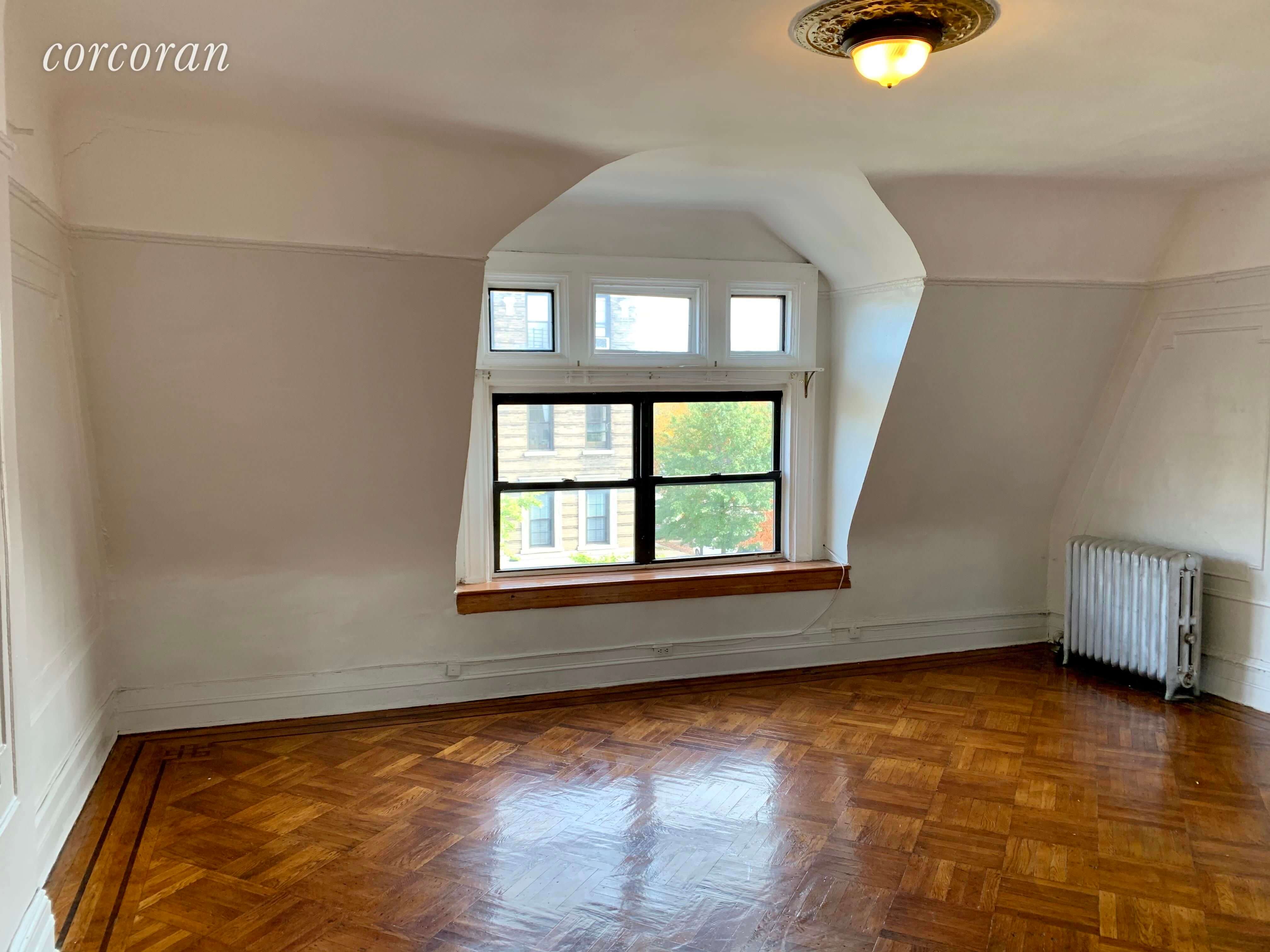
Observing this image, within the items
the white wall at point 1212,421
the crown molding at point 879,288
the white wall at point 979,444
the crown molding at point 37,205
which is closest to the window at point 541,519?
the white wall at point 979,444

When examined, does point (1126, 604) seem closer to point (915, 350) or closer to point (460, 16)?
point (915, 350)

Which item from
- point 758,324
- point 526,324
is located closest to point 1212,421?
point 758,324

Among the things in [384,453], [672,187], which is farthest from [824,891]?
[672,187]

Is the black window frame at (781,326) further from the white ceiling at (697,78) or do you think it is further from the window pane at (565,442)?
the white ceiling at (697,78)

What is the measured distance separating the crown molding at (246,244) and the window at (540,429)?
1109mm

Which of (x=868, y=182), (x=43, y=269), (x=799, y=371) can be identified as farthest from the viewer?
(x=799, y=371)

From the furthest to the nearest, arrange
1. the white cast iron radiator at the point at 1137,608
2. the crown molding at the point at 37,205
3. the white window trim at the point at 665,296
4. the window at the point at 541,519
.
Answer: the window at the point at 541,519 < the white window trim at the point at 665,296 < the white cast iron radiator at the point at 1137,608 < the crown molding at the point at 37,205

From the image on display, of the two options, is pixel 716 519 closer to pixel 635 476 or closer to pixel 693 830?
pixel 635 476

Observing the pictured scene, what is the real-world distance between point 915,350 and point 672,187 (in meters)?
1.32

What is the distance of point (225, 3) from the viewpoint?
2.11 m

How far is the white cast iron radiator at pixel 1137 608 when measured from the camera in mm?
4203

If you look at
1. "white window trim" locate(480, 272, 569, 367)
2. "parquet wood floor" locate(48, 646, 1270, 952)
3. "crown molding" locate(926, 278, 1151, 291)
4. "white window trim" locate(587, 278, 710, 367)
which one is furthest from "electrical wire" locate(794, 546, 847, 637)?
"white window trim" locate(480, 272, 569, 367)

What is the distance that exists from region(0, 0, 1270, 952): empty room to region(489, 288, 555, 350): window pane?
0.06 ft

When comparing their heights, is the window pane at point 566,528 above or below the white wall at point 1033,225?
below
